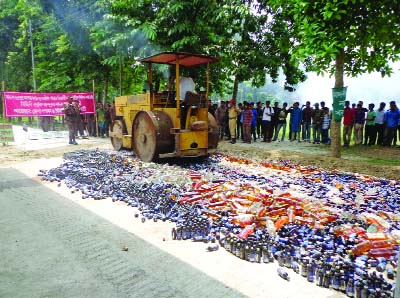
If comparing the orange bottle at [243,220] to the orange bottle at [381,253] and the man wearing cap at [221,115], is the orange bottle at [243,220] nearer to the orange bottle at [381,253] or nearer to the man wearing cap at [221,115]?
the orange bottle at [381,253]

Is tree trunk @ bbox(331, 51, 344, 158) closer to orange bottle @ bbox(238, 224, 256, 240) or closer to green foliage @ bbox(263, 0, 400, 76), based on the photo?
green foliage @ bbox(263, 0, 400, 76)

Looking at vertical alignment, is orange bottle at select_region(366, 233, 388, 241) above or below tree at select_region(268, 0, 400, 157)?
below

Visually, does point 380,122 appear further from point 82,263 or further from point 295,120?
point 82,263

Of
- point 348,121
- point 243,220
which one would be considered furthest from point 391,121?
point 243,220

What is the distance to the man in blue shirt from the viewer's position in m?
12.4

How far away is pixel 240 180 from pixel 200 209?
2.06m

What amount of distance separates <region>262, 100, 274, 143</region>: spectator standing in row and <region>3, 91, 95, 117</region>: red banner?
348 inches

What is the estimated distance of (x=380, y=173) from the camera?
27.2ft

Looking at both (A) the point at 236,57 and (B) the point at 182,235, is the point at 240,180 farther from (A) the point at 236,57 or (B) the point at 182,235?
(A) the point at 236,57

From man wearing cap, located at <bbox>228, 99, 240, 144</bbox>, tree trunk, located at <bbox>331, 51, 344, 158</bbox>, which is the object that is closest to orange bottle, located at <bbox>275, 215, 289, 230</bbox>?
tree trunk, located at <bbox>331, 51, 344, 158</bbox>

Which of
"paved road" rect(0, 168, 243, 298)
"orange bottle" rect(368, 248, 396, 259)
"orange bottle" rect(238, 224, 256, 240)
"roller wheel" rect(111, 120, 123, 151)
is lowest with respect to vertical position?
"paved road" rect(0, 168, 243, 298)

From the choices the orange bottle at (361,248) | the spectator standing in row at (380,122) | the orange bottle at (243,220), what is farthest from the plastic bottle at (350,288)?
the spectator standing in row at (380,122)

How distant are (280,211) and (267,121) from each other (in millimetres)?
10205

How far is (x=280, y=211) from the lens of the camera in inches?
194
